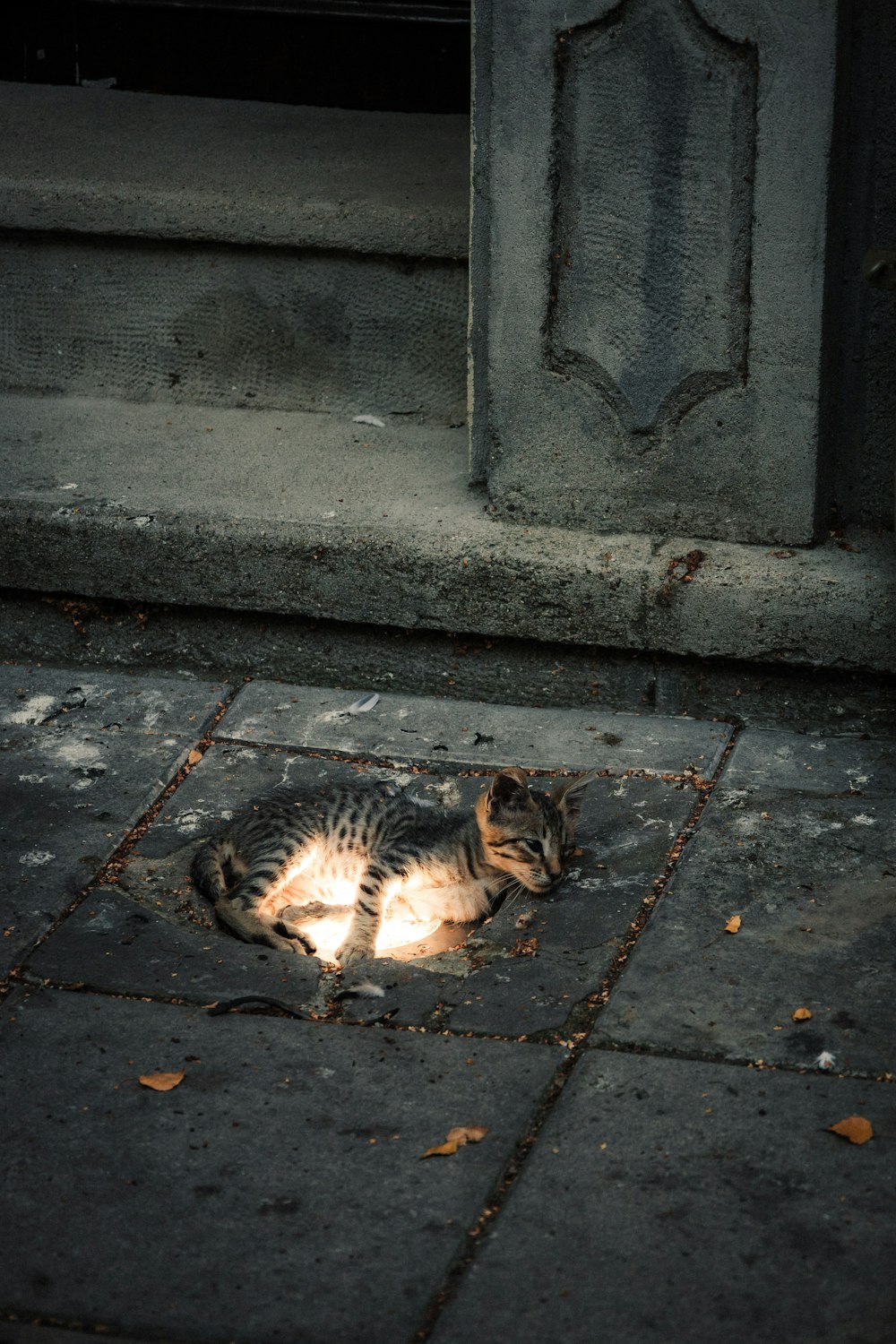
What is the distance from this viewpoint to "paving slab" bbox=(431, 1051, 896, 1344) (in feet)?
9.00

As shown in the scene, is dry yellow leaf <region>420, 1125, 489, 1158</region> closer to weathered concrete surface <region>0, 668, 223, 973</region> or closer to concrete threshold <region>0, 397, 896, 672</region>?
weathered concrete surface <region>0, 668, 223, 973</region>

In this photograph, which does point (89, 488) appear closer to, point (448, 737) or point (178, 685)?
point (178, 685)

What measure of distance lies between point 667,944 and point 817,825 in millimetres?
752

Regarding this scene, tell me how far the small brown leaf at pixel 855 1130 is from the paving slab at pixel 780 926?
196 mm

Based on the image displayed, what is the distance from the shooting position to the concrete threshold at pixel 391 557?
4914 mm

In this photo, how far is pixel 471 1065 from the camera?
11.4 ft

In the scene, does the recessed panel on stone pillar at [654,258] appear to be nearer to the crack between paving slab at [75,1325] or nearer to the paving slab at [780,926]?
the paving slab at [780,926]

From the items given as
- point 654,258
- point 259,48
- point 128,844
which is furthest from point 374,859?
point 259,48

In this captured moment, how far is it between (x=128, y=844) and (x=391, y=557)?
1.34 m

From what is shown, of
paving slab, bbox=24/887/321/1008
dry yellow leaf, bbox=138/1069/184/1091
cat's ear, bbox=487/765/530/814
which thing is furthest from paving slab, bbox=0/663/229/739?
dry yellow leaf, bbox=138/1069/184/1091

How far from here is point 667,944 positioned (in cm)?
390

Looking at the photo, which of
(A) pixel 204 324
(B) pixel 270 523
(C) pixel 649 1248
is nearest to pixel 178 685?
(B) pixel 270 523

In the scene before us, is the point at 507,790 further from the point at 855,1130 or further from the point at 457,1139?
the point at 855,1130

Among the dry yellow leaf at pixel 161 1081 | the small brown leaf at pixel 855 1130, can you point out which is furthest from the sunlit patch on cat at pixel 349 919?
the small brown leaf at pixel 855 1130
